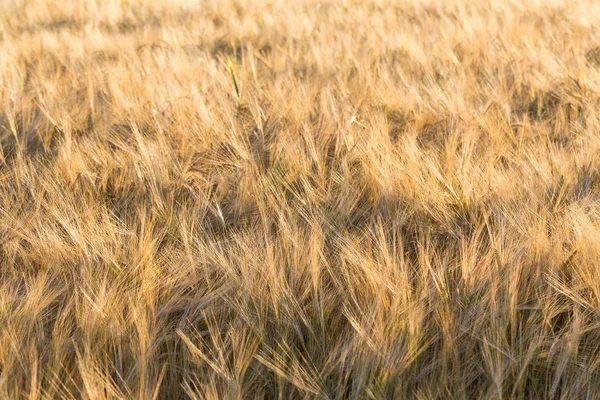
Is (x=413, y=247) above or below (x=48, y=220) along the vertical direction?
below

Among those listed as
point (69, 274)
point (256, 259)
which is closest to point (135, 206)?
point (69, 274)

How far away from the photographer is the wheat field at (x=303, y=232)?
3.34 feet

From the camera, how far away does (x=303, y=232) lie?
4.66ft

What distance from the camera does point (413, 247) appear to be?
1.42 metres

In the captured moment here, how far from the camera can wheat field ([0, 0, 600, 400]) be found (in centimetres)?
102

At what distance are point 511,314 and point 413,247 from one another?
0.38 m

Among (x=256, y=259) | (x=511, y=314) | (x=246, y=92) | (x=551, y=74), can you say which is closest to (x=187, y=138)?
(x=246, y=92)

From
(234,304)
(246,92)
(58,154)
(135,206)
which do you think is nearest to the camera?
(234,304)

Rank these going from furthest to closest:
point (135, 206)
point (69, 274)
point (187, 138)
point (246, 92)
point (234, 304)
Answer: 1. point (246, 92)
2. point (187, 138)
3. point (135, 206)
4. point (69, 274)
5. point (234, 304)

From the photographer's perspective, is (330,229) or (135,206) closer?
(330,229)

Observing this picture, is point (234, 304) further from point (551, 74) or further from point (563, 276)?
point (551, 74)

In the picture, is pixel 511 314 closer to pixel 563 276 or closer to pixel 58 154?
pixel 563 276

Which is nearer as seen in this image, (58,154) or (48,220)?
(48,220)

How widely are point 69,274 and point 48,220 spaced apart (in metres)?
0.26
